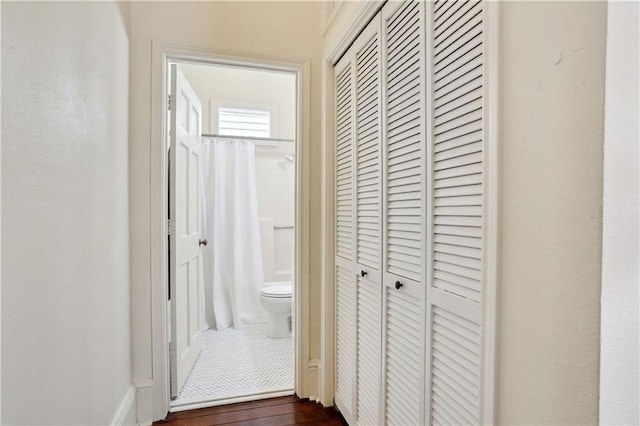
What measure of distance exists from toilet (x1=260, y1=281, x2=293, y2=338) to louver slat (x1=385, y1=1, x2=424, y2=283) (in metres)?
1.63

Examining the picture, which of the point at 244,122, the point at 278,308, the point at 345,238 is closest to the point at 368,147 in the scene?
the point at 345,238

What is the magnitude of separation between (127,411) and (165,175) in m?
1.18

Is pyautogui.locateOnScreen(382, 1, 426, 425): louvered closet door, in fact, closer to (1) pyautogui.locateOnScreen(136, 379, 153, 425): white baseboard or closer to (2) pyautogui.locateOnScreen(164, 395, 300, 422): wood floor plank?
(2) pyautogui.locateOnScreen(164, 395, 300, 422): wood floor plank

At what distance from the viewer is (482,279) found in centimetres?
80

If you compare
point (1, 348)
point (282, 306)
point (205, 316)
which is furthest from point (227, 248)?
point (1, 348)

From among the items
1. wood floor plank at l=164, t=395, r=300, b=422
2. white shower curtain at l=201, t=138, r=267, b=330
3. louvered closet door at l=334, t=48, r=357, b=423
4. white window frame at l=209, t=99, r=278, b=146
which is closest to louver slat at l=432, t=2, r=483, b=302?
louvered closet door at l=334, t=48, r=357, b=423

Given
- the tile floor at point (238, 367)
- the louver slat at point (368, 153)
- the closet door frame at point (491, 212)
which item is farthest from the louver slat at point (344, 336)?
the closet door frame at point (491, 212)

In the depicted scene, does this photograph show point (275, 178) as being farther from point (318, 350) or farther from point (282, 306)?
point (318, 350)

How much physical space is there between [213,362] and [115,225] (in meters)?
1.40

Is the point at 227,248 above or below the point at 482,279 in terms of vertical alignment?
below

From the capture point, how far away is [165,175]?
72.9 inches

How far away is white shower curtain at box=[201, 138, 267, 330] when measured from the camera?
3.20 meters

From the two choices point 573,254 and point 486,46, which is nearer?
point 573,254

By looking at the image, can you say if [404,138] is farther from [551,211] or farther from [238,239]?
[238,239]
